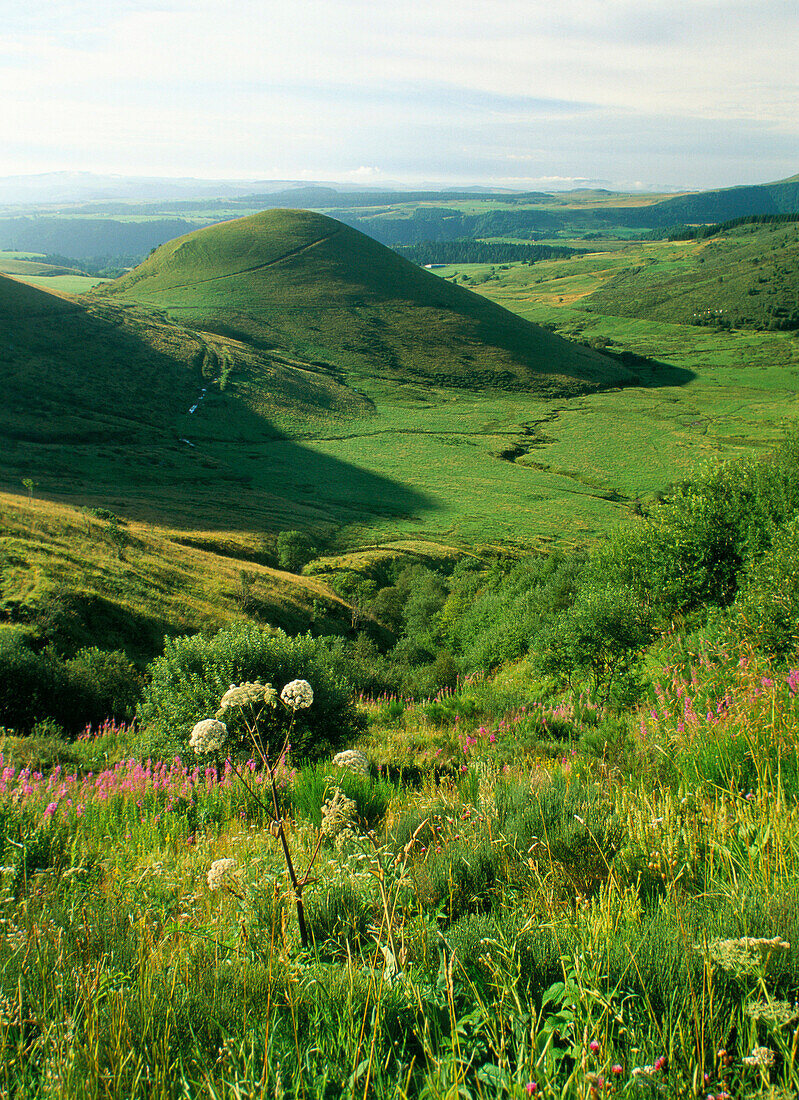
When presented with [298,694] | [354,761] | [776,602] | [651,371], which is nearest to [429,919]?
[354,761]

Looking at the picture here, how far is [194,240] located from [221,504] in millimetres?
104453

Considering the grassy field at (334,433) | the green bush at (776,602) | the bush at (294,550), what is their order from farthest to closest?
the grassy field at (334,433) → the bush at (294,550) → the green bush at (776,602)

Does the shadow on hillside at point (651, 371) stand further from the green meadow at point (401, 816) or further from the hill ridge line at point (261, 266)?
the green meadow at point (401, 816)

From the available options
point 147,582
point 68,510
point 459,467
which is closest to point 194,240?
point 459,467

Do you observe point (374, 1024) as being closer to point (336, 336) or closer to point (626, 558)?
point (626, 558)

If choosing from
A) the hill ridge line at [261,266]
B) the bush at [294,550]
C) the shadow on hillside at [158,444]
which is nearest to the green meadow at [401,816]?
the bush at [294,550]

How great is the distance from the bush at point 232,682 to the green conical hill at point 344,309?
9668 cm

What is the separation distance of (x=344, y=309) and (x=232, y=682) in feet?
390

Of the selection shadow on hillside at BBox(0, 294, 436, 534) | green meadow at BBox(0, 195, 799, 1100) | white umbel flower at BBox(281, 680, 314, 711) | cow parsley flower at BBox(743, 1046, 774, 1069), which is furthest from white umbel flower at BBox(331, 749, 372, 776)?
shadow on hillside at BBox(0, 294, 436, 534)

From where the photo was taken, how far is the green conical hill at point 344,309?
107 m

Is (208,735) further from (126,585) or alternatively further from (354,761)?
(126,585)

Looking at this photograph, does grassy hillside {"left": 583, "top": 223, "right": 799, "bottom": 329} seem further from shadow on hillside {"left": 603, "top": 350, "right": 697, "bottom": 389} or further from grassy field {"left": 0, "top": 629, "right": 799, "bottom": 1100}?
grassy field {"left": 0, "top": 629, "right": 799, "bottom": 1100}

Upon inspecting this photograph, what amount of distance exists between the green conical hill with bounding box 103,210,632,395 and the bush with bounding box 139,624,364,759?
317ft

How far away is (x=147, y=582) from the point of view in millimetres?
26859
